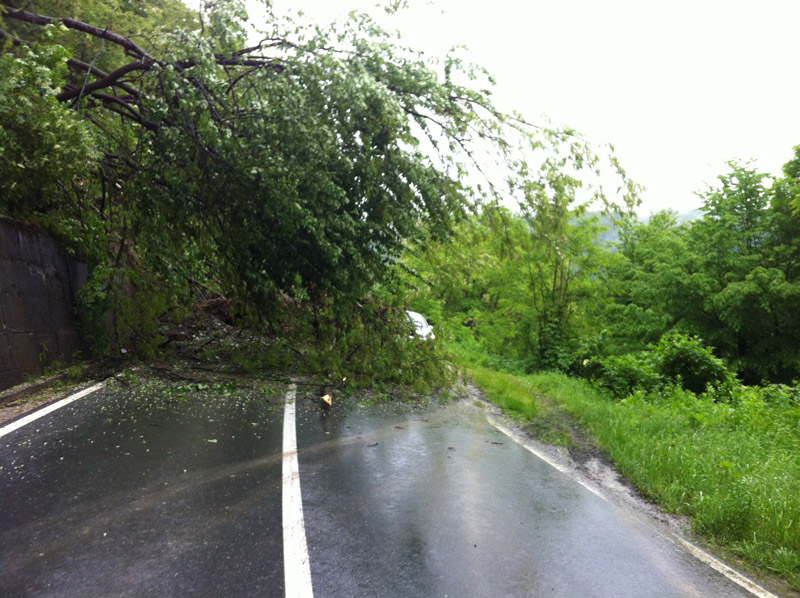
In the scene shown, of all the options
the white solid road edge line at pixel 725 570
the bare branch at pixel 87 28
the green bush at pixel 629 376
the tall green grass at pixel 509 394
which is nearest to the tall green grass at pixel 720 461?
the white solid road edge line at pixel 725 570

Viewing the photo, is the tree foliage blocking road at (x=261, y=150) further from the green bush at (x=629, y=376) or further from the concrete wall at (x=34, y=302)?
the green bush at (x=629, y=376)

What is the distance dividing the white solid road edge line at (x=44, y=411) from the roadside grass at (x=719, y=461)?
733 centimetres

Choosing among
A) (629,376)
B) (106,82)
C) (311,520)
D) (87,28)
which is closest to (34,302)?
(106,82)

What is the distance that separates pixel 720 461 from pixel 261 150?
280 inches

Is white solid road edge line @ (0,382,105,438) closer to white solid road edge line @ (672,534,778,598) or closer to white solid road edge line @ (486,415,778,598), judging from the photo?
white solid road edge line @ (486,415,778,598)

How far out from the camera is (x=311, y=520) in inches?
208

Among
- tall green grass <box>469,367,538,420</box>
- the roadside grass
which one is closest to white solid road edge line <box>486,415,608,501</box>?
the roadside grass

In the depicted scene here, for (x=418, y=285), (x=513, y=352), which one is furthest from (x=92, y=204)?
(x=513, y=352)

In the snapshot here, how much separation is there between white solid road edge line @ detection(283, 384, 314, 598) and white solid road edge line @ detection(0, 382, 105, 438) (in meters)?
3.30

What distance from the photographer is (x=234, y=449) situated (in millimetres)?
7629

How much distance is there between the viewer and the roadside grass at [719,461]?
216 inches

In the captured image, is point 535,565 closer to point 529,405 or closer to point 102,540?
point 102,540

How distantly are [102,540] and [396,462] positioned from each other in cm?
351

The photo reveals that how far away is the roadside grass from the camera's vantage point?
548 cm
